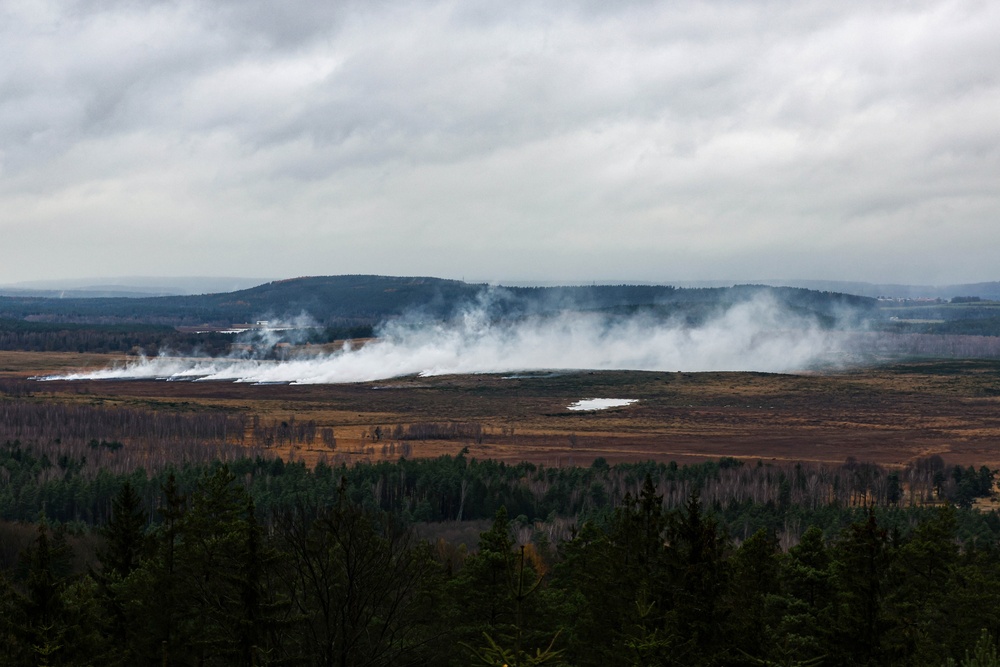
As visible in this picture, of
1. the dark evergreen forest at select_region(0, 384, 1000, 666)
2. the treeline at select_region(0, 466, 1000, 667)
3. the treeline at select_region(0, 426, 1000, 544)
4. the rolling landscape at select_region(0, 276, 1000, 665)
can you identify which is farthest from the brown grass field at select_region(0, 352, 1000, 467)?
the treeline at select_region(0, 466, 1000, 667)

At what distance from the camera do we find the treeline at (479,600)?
861 inches

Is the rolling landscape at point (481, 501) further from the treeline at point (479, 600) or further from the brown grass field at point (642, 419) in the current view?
the brown grass field at point (642, 419)

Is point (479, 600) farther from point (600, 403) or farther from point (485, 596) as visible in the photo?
point (600, 403)

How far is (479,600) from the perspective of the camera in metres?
29.8

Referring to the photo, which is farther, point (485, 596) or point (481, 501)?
point (481, 501)

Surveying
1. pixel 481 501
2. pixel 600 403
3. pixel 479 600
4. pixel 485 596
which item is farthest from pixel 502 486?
pixel 600 403

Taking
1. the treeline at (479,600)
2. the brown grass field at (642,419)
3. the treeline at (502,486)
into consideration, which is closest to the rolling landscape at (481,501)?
the treeline at (479,600)

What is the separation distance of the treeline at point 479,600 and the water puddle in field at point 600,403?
139542 millimetres

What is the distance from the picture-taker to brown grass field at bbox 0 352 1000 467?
127 m

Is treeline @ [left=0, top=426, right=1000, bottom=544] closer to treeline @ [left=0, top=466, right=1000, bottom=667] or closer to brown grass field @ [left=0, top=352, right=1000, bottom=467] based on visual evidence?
brown grass field @ [left=0, top=352, right=1000, bottom=467]

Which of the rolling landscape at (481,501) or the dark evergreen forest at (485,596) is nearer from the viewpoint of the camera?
the dark evergreen forest at (485,596)

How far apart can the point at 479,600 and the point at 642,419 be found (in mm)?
130756

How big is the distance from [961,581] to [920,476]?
265ft

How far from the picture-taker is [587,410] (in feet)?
554
